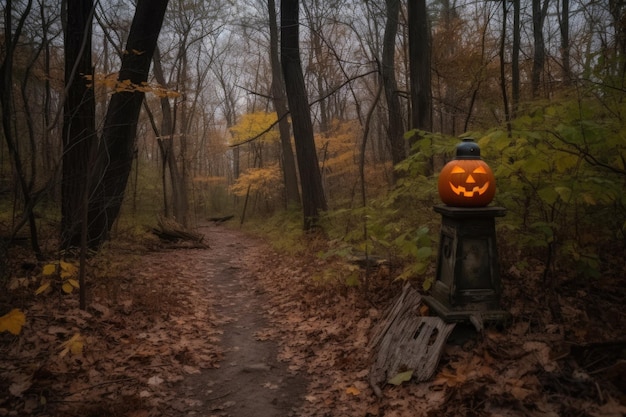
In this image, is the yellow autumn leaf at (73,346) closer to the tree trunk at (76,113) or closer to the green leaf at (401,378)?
the tree trunk at (76,113)

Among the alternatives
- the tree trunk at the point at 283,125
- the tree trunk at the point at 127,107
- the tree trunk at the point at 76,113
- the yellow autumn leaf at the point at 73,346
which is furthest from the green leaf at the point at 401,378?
the tree trunk at the point at 283,125

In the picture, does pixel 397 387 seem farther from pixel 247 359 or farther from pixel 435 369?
→ pixel 247 359

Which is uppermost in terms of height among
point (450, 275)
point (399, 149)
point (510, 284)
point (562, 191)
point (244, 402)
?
point (399, 149)

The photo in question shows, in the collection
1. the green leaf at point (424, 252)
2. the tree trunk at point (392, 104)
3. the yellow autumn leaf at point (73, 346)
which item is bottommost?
the yellow autumn leaf at point (73, 346)

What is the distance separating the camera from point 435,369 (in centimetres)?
336

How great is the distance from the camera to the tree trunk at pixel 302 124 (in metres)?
9.79

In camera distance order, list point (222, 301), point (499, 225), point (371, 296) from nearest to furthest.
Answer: point (499, 225), point (371, 296), point (222, 301)

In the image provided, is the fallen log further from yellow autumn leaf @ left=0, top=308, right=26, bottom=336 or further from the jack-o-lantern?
the jack-o-lantern

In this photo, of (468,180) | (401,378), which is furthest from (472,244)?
(401,378)

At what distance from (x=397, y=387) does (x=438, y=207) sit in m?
1.91

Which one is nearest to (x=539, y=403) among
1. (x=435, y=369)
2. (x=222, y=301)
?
(x=435, y=369)

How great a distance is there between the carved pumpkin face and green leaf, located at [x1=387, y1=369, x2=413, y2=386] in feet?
5.72

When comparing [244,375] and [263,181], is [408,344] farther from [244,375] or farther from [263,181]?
[263,181]

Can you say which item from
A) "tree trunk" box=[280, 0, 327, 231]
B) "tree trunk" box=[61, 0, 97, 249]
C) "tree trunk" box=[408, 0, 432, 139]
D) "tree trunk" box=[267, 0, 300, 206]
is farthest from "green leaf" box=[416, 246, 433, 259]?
"tree trunk" box=[267, 0, 300, 206]
